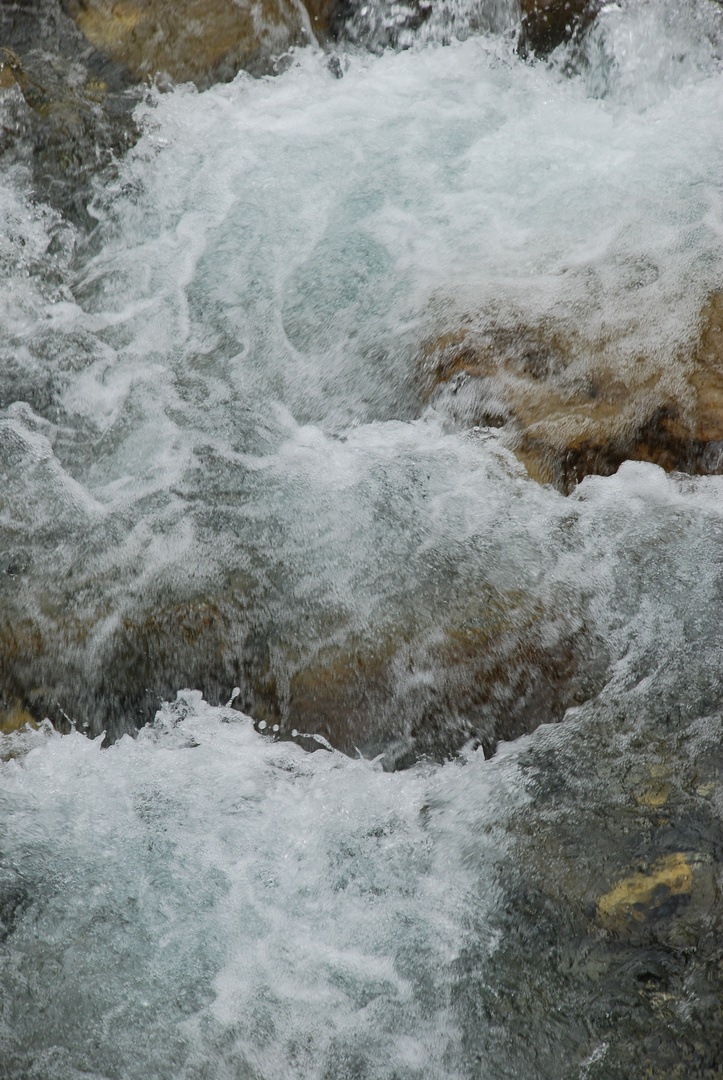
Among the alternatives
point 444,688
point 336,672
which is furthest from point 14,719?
point 444,688

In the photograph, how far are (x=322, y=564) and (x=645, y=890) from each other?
1630 millimetres

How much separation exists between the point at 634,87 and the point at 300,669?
15.3ft

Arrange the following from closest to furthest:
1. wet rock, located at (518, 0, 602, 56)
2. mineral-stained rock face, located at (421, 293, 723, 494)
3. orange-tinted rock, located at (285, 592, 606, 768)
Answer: orange-tinted rock, located at (285, 592, 606, 768)
mineral-stained rock face, located at (421, 293, 723, 494)
wet rock, located at (518, 0, 602, 56)

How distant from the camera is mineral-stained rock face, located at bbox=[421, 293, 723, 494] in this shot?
3182mm

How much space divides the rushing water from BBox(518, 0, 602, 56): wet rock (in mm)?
165

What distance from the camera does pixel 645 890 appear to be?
231 centimetres

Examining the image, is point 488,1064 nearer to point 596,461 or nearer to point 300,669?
point 300,669

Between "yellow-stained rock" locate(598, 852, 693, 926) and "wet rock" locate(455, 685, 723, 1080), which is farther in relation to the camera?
"yellow-stained rock" locate(598, 852, 693, 926)

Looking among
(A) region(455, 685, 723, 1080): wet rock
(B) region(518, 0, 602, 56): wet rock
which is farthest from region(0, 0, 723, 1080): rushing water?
(B) region(518, 0, 602, 56): wet rock

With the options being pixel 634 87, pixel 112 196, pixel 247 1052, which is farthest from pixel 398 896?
pixel 634 87

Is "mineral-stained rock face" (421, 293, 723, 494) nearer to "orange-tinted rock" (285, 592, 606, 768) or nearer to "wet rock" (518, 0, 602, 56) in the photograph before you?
"orange-tinted rock" (285, 592, 606, 768)

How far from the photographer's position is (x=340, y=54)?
5.19 meters

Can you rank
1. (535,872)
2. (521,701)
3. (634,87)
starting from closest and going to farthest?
(535,872) < (521,701) < (634,87)

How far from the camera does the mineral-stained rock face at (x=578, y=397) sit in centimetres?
318
